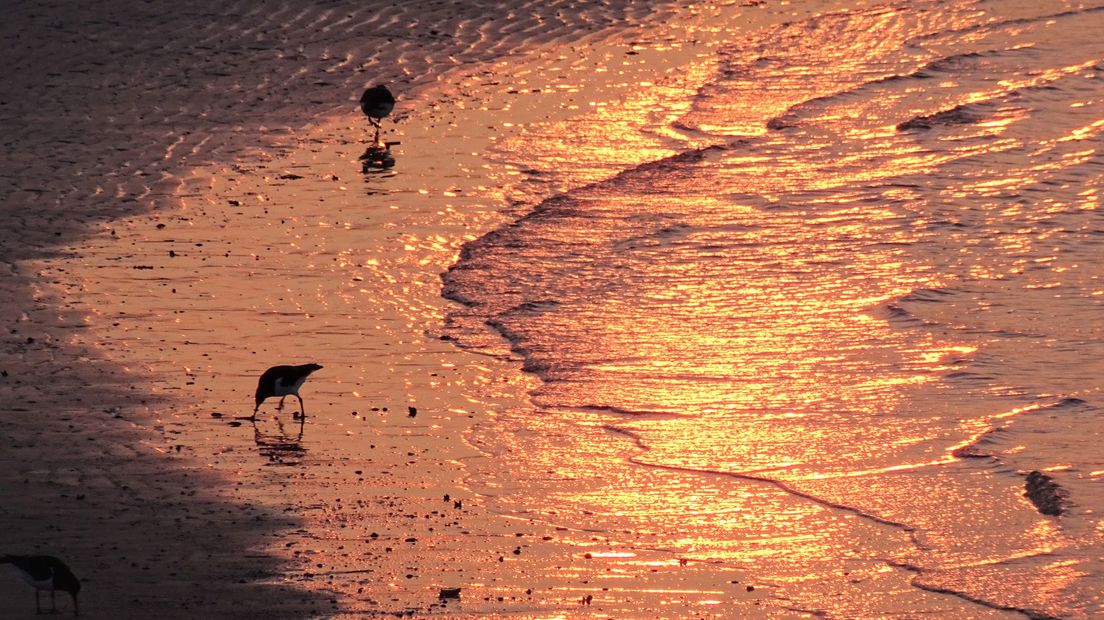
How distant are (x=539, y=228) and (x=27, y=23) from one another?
8666 millimetres

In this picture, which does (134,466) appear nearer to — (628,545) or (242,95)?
(628,545)

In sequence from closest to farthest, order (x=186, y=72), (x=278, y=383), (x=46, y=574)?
(x=46, y=574) < (x=278, y=383) < (x=186, y=72)

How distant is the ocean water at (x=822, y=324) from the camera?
35.7ft

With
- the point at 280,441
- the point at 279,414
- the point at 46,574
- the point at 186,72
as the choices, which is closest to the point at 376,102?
the point at 186,72

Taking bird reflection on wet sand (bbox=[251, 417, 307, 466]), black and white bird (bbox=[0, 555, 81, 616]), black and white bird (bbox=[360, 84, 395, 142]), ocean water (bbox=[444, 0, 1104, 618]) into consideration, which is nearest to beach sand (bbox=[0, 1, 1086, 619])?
bird reflection on wet sand (bbox=[251, 417, 307, 466])

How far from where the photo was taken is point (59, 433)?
38.8 feet

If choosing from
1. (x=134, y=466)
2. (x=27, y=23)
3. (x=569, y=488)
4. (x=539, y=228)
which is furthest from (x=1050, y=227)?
(x=27, y=23)

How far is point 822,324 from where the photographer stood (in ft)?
48.5

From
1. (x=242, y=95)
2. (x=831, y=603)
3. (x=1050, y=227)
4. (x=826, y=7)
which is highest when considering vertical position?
(x=826, y=7)

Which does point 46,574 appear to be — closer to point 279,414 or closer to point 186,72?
point 279,414

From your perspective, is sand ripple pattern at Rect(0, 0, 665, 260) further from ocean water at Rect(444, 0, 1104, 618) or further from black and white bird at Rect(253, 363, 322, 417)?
black and white bird at Rect(253, 363, 322, 417)

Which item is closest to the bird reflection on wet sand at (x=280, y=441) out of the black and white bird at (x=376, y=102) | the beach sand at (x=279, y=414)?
the beach sand at (x=279, y=414)

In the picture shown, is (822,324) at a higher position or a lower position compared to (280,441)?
higher

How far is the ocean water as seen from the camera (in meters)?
10.9
